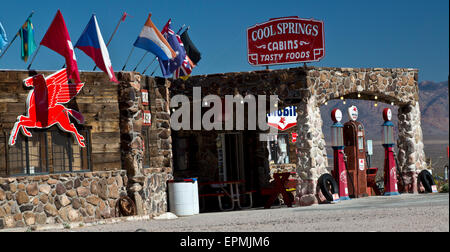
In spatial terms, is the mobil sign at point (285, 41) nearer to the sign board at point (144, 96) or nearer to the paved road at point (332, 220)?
the sign board at point (144, 96)

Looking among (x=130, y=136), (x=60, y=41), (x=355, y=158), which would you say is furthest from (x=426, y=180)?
(x=60, y=41)

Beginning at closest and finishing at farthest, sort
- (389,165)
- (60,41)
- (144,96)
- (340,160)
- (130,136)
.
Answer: (60,41) < (130,136) < (144,96) < (340,160) < (389,165)

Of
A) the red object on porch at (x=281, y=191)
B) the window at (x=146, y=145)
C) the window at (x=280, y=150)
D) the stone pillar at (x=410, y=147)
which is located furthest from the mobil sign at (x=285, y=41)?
the window at (x=280, y=150)

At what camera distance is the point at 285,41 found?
944 inches

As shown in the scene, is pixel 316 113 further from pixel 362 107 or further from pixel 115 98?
pixel 362 107

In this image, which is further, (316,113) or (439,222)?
(316,113)

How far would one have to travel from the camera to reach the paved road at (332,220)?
14352 mm

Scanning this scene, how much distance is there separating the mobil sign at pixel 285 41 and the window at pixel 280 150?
8.90 metres

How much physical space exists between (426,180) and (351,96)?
3.63m

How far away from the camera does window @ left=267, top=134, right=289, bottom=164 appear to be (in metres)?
33.2

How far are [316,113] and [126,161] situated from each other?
5.84m

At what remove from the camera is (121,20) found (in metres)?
21.0

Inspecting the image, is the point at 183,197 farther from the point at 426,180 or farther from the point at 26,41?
the point at 426,180
